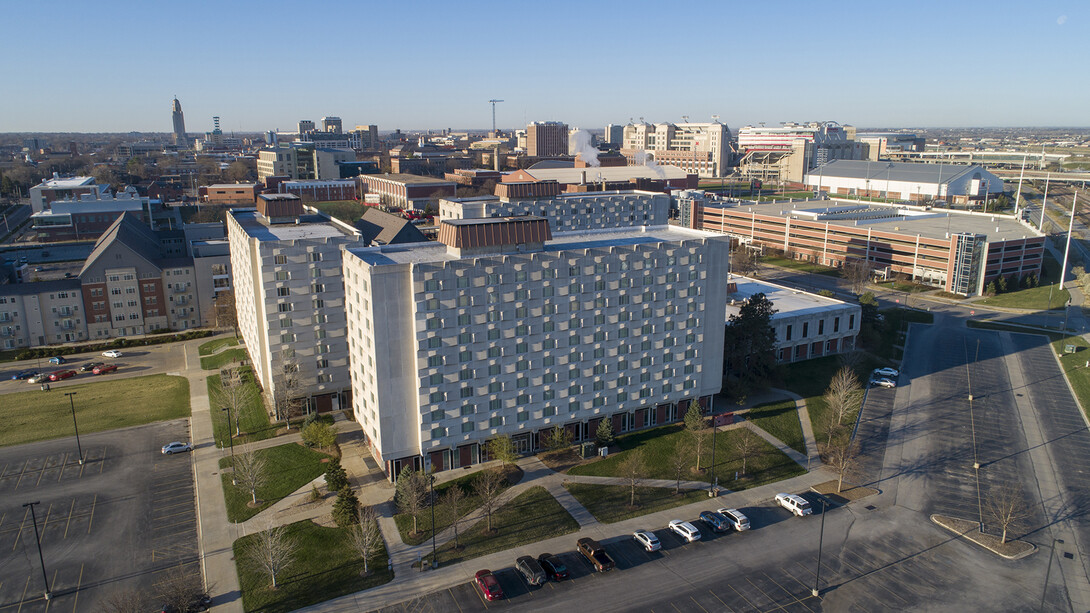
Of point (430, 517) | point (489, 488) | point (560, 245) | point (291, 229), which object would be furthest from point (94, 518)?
point (560, 245)

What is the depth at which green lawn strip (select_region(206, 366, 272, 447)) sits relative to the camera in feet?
214

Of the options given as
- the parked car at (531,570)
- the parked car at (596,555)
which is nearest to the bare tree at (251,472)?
the parked car at (531,570)

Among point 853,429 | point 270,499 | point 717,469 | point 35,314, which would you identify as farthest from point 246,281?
point 853,429

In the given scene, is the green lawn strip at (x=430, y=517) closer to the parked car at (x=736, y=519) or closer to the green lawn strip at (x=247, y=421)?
the parked car at (x=736, y=519)

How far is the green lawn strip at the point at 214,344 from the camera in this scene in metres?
91.8

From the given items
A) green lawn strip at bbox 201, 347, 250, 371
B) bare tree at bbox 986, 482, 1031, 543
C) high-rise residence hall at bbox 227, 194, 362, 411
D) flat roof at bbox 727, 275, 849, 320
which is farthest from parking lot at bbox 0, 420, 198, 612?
flat roof at bbox 727, 275, 849, 320

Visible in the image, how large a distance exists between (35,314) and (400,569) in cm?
7972

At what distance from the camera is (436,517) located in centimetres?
5034

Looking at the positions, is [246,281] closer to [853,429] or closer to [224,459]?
[224,459]

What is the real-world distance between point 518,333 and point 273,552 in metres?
24.7

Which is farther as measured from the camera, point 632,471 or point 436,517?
point 632,471

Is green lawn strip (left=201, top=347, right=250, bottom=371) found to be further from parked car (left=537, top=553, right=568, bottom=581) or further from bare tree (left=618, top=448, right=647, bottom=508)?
parked car (left=537, top=553, right=568, bottom=581)

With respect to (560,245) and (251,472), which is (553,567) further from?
(560,245)

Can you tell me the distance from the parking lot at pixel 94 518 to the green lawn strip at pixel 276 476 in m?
2.96
